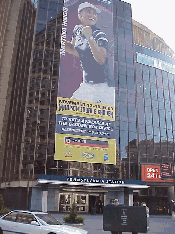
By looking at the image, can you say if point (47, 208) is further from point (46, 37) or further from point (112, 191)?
point (46, 37)

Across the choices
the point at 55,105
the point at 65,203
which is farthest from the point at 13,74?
the point at 65,203

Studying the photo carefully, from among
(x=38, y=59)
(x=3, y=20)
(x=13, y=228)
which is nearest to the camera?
(x=13, y=228)

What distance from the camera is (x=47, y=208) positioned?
3562 cm

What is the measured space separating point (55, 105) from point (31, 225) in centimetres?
2762

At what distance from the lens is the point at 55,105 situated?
39312mm

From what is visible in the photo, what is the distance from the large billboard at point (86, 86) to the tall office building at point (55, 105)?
0.69 m

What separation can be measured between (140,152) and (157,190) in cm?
747

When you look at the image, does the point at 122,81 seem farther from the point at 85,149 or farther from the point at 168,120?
the point at 85,149

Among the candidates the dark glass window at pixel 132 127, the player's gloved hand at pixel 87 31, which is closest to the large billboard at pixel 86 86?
the player's gloved hand at pixel 87 31

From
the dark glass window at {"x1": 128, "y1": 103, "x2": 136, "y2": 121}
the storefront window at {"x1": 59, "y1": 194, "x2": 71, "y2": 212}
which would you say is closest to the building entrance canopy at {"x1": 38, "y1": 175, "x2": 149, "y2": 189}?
the storefront window at {"x1": 59, "y1": 194, "x2": 71, "y2": 212}

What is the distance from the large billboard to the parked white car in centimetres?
2334

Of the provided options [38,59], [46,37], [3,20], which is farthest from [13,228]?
[3,20]

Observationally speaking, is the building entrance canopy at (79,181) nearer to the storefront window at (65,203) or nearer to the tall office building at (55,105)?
the tall office building at (55,105)

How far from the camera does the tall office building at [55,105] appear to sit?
3744 cm
